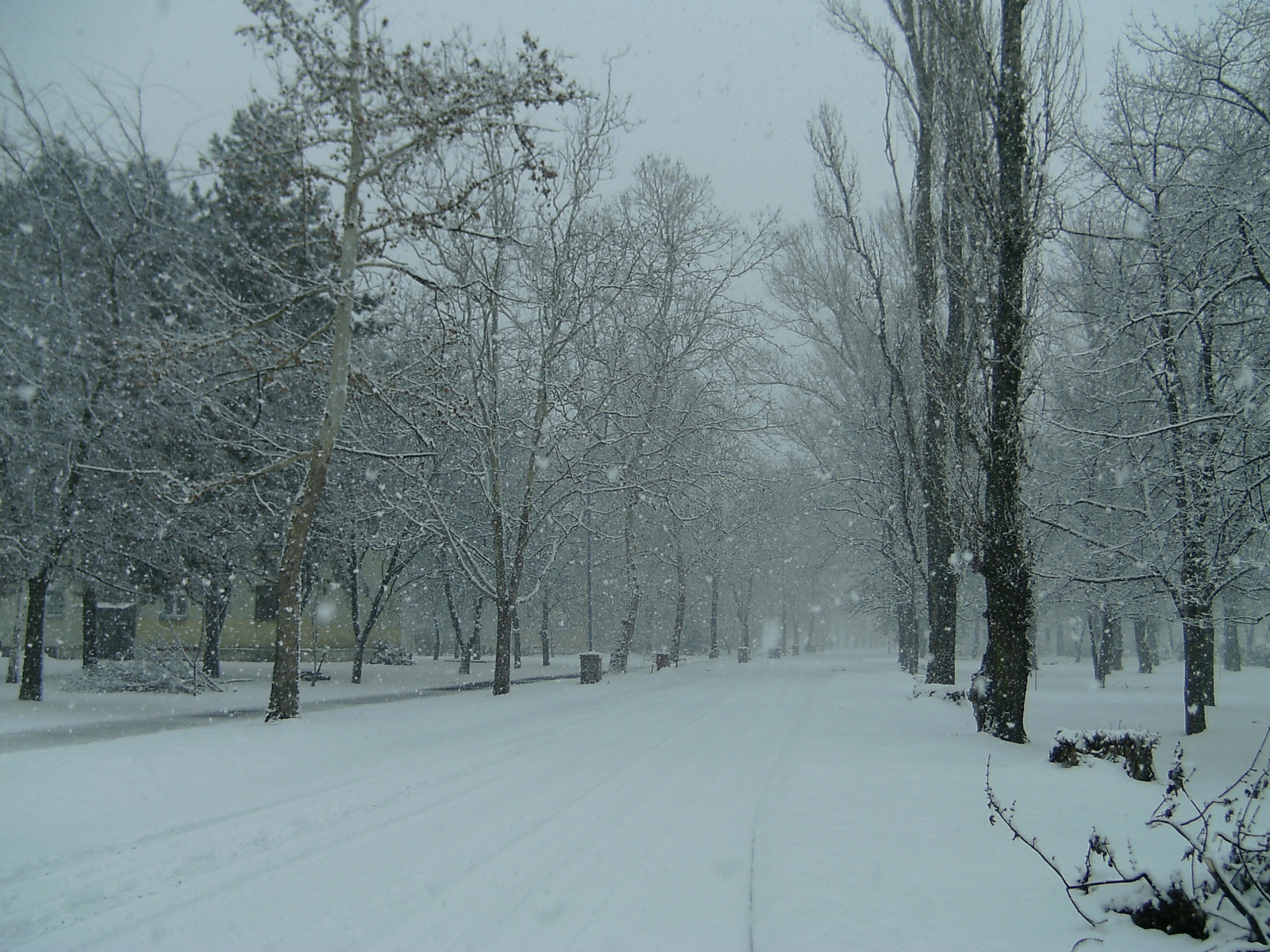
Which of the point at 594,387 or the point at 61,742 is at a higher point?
the point at 594,387

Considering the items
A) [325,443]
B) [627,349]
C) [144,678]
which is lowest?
[144,678]

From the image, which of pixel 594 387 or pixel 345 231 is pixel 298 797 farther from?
pixel 594 387

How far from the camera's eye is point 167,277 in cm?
1789

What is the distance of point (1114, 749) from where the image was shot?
776 centimetres

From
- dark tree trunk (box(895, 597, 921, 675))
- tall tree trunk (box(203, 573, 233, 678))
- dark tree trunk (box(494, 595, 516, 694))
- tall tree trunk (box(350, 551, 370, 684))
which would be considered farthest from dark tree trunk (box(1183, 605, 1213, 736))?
tall tree trunk (box(203, 573, 233, 678))

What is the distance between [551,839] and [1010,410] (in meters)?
7.87

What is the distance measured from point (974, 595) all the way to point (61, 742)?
30.9 metres

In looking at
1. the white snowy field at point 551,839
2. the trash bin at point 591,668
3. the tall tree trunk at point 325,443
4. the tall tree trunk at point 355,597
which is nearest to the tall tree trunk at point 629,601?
the trash bin at point 591,668

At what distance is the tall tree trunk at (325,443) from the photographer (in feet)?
35.7

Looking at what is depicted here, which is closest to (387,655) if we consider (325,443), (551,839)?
(325,443)

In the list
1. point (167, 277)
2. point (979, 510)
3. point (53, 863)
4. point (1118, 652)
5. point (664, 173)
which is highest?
point (664, 173)

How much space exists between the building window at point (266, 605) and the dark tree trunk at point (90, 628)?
8.29 meters

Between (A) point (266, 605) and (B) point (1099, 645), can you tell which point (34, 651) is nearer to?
Answer: (A) point (266, 605)

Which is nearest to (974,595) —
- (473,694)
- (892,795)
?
(473,694)
